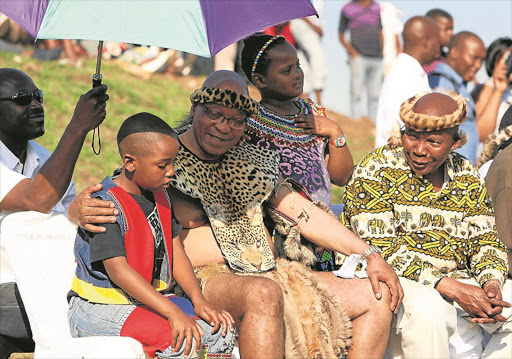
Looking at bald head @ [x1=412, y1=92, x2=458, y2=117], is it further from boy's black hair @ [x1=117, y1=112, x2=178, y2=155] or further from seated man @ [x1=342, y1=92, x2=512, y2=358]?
boy's black hair @ [x1=117, y1=112, x2=178, y2=155]

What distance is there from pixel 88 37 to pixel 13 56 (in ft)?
29.5

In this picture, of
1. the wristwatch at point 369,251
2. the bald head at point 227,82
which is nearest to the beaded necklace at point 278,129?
the bald head at point 227,82

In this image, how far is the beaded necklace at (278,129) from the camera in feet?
15.6

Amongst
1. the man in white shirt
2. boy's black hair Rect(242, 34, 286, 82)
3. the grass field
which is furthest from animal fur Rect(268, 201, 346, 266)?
the grass field

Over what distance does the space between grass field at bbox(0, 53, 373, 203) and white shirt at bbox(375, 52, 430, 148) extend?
9.76 ft

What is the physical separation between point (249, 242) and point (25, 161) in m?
1.34

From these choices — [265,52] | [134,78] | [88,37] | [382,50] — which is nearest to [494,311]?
[265,52]

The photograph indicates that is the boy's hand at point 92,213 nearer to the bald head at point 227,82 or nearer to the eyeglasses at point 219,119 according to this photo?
the eyeglasses at point 219,119

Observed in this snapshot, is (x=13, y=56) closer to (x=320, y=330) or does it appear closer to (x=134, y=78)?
(x=134, y=78)

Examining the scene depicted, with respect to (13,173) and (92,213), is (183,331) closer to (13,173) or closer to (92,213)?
(92,213)

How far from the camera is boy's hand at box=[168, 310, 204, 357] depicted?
138 inches

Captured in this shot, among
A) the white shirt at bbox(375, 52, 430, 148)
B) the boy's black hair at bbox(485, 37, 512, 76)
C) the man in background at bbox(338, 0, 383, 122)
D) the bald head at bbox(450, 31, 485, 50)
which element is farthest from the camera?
the man in background at bbox(338, 0, 383, 122)

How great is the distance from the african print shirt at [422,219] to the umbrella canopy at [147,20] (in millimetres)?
1339

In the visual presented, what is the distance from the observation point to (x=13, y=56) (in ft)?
38.4
